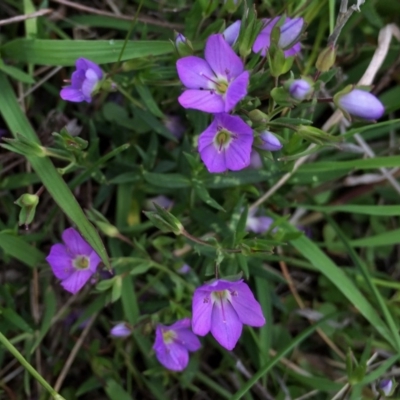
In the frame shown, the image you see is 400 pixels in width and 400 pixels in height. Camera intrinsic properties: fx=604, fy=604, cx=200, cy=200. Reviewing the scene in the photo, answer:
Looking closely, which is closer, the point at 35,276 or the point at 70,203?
the point at 70,203

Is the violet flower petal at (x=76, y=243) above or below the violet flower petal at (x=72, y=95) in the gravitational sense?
below

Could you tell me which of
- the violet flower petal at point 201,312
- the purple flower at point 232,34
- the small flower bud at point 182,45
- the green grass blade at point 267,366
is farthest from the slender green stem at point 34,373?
the purple flower at point 232,34

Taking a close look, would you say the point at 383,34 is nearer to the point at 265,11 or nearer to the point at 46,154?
the point at 265,11

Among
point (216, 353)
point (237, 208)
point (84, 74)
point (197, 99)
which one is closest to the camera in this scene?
point (197, 99)

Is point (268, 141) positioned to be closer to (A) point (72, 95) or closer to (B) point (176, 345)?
(A) point (72, 95)

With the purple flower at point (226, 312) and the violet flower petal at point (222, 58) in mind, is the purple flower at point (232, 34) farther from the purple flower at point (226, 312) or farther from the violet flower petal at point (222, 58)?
the purple flower at point (226, 312)

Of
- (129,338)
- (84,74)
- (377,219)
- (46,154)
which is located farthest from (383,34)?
(129,338)
